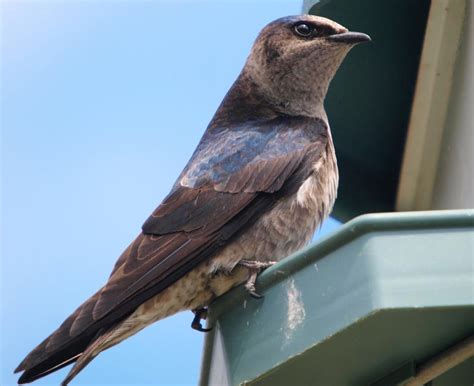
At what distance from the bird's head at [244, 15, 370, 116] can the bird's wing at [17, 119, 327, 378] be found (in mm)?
286

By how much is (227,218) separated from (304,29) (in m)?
1.22

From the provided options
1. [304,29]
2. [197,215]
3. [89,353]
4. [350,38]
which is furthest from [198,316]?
→ [304,29]

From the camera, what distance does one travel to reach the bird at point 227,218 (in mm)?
3381

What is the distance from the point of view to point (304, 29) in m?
4.62

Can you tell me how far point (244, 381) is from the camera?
2.65 meters

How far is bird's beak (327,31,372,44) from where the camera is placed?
420cm

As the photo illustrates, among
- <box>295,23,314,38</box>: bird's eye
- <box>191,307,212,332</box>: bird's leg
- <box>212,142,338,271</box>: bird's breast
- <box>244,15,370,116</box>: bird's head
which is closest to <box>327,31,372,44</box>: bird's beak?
<box>244,15,370,116</box>: bird's head

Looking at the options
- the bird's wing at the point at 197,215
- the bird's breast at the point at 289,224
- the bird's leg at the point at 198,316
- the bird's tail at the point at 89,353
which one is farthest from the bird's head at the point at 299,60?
the bird's tail at the point at 89,353

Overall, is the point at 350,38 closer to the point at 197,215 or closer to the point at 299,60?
the point at 299,60

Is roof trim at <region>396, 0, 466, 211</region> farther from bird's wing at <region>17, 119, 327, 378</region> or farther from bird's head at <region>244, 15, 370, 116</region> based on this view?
bird's wing at <region>17, 119, 327, 378</region>

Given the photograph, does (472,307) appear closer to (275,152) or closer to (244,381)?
(244,381)

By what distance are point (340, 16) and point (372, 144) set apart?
550mm

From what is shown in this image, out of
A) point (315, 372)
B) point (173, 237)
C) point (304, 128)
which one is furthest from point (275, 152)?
point (315, 372)

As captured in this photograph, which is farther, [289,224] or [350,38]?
[350,38]
